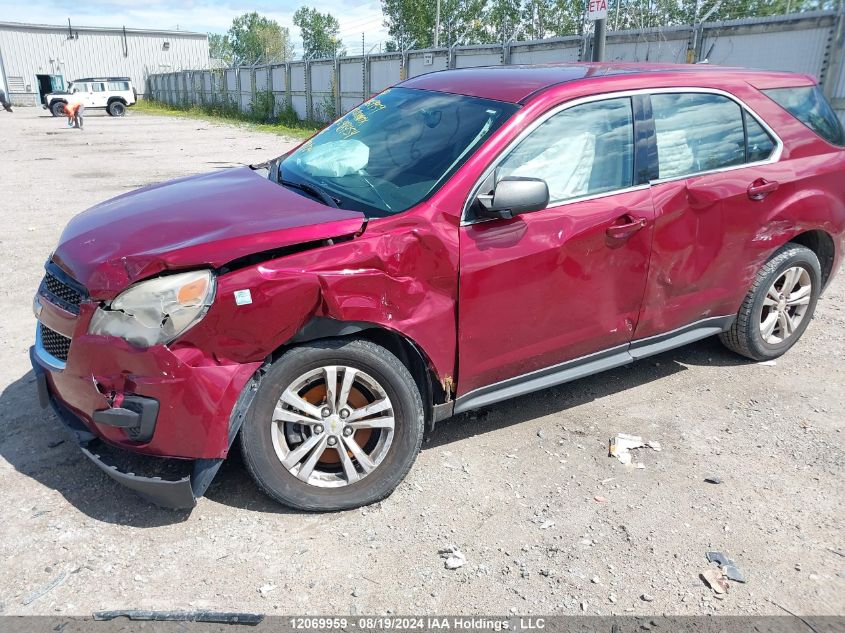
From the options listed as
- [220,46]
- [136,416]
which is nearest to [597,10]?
[136,416]

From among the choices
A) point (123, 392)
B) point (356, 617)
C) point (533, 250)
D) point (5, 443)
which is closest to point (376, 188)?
point (533, 250)

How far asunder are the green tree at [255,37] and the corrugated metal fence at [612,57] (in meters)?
62.3

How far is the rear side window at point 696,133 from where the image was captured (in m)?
3.70

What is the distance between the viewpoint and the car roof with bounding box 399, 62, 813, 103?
3518mm

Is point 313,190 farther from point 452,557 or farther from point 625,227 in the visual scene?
point 452,557

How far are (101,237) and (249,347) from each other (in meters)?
0.94

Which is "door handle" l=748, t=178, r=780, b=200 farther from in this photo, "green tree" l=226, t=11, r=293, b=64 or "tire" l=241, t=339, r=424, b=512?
"green tree" l=226, t=11, r=293, b=64

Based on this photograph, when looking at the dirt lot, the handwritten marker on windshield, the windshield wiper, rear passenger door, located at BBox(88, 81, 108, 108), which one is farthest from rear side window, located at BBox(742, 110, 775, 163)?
rear passenger door, located at BBox(88, 81, 108, 108)

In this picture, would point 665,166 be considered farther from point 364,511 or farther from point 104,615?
point 104,615

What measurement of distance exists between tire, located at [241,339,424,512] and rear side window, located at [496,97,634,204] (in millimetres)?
1122

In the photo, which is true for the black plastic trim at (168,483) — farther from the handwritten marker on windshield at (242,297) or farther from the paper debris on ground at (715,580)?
the paper debris on ground at (715,580)

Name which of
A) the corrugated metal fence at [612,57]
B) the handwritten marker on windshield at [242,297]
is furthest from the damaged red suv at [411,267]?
the corrugated metal fence at [612,57]

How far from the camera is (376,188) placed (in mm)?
3316

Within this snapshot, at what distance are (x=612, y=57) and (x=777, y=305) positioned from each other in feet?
45.4
